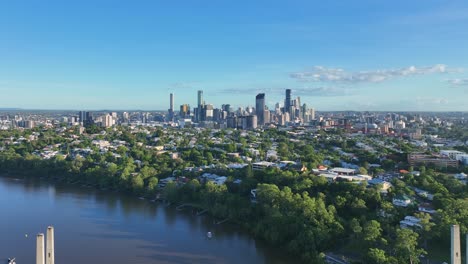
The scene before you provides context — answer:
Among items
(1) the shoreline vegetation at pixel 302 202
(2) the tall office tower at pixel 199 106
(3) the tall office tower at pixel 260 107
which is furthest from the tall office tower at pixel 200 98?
(1) the shoreline vegetation at pixel 302 202

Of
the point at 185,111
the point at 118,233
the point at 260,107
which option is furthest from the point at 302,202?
the point at 185,111

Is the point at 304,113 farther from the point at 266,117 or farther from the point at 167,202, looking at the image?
the point at 167,202

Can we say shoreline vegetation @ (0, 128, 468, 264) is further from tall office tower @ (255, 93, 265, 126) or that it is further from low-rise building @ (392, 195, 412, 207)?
tall office tower @ (255, 93, 265, 126)

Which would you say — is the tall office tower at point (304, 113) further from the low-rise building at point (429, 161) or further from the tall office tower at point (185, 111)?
the low-rise building at point (429, 161)

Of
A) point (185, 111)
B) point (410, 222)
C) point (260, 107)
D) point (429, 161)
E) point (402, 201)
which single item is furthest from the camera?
point (185, 111)

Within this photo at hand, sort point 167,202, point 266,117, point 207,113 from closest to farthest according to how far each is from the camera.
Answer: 1. point 167,202
2. point 266,117
3. point 207,113
